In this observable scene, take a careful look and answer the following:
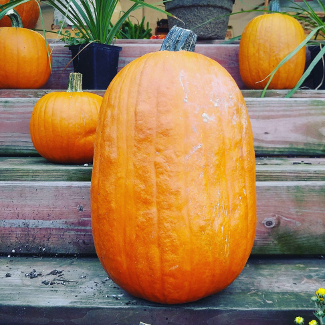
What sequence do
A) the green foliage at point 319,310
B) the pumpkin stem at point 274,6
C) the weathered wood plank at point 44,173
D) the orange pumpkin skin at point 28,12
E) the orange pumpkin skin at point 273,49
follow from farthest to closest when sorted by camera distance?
the orange pumpkin skin at point 28,12
the pumpkin stem at point 274,6
the orange pumpkin skin at point 273,49
the weathered wood plank at point 44,173
the green foliage at point 319,310

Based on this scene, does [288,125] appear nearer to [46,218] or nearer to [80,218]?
[80,218]

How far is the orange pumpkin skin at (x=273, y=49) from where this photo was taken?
1843 millimetres

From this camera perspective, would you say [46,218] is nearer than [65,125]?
Yes

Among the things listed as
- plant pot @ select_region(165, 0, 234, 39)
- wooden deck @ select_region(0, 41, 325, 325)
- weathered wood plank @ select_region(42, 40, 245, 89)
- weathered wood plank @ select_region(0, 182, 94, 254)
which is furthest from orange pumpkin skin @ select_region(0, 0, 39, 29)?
weathered wood plank @ select_region(0, 182, 94, 254)

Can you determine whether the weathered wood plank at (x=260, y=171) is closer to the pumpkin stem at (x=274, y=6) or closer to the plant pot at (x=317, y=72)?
the plant pot at (x=317, y=72)

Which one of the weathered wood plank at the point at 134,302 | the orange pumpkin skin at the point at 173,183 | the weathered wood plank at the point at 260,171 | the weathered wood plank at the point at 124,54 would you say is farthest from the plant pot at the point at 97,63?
the weathered wood plank at the point at 134,302

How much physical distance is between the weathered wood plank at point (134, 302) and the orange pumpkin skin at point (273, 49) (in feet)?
4.10

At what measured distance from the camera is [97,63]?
179 cm

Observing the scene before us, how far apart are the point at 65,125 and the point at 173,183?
80 centimetres

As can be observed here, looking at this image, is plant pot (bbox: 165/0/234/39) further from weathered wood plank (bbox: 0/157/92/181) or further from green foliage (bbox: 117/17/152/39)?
weathered wood plank (bbox: 0/157/92/181)

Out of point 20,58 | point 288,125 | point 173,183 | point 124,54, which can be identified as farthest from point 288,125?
point 20,58

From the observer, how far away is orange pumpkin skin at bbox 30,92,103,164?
1385mm

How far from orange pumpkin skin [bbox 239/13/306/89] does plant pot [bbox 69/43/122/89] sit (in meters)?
0.76

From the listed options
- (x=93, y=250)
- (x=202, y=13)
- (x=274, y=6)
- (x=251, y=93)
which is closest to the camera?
(x=93, y=250)
